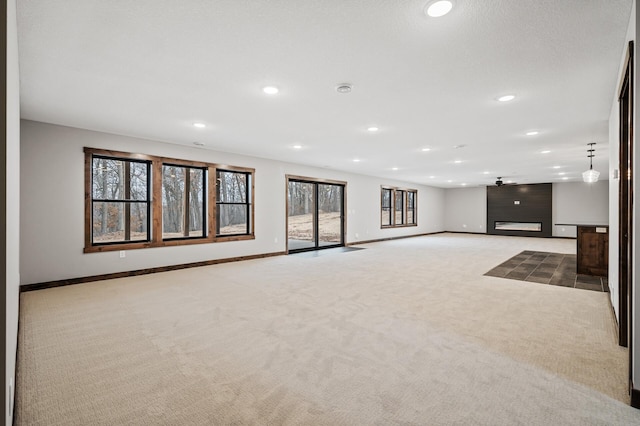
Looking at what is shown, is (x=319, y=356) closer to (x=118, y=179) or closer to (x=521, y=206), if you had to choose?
(x=118, y=179)

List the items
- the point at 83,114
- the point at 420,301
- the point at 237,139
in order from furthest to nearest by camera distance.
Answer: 1. the point at 237,139
2. the point at 83,114
3. the point at 420,301

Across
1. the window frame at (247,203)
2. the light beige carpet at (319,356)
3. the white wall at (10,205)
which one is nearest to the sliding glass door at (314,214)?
the window frame at (247,203)

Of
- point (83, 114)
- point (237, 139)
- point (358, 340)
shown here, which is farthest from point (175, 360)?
point (237, 139)

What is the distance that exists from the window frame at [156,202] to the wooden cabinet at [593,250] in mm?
6469

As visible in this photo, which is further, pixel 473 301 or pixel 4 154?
pixel 473 301

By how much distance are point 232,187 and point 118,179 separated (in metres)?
2.22

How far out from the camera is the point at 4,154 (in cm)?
110

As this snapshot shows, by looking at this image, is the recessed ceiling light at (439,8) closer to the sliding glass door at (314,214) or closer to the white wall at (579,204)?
the sliding glass door at (314,214)

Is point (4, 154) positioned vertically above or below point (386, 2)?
below

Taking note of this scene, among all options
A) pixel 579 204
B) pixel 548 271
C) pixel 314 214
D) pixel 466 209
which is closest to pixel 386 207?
pixel 314 214

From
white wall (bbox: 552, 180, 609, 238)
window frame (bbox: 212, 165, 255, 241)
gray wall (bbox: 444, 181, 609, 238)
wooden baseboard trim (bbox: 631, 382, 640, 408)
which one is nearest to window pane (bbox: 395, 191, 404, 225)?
gray wall (bbox: 444, 181, 609, 238)

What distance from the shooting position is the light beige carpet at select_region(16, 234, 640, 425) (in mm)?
1818

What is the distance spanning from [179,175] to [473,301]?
18.2 feet

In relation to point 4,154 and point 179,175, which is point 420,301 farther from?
point 179,175
